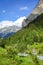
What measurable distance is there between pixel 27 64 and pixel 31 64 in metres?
2.20

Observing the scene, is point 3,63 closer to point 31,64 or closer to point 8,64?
point 8,64

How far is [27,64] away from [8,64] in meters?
27.1

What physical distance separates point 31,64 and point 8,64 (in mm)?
28660

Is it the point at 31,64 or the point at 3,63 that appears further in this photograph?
the point at 31,64

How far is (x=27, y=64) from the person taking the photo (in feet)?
383

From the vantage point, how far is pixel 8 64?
298ft

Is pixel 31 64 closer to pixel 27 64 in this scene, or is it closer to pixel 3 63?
pixel 27 64

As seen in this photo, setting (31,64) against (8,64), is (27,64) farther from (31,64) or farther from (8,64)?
(8,64)

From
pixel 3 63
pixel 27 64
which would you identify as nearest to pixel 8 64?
pixel 3 63

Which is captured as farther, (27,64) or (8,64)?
(27,64)

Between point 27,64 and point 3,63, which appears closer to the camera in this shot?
point 3,63

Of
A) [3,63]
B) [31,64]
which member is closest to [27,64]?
[31,64]

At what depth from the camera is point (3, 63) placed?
9262 centimetres
